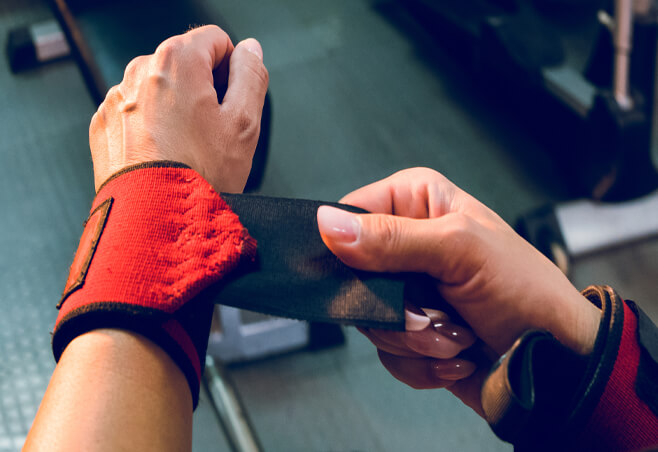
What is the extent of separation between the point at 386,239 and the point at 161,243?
0.70ft

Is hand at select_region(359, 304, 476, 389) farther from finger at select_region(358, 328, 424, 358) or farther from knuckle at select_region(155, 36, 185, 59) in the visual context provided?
knuckle at select_region(155, 36, 185, 59)

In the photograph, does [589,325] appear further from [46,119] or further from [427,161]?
[46,119]

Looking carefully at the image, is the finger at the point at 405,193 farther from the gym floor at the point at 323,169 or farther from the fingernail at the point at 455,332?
the gym floor at the point at 323,169

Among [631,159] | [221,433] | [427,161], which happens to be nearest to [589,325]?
[221,433]

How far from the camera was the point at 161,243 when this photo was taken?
0.53 metres

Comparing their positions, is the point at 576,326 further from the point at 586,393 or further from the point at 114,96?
the point at 114,96

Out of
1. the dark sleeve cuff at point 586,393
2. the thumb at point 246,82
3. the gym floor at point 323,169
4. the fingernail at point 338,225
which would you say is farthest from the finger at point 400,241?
the gym floor at point 323,169

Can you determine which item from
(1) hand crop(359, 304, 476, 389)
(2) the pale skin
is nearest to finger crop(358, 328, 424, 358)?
(1) hand crop(359, 304, 476, 389)

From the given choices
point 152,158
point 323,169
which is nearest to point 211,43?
point 152,158

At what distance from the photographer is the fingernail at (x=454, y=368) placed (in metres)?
0.66

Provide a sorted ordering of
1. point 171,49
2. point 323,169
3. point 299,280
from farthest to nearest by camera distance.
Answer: point 323,169 < point 171,49 < point 299,280

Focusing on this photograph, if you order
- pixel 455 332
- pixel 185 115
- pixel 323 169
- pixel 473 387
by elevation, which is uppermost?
pixel 185 115

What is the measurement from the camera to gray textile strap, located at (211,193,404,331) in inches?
21.4

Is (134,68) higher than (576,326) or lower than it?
higher
